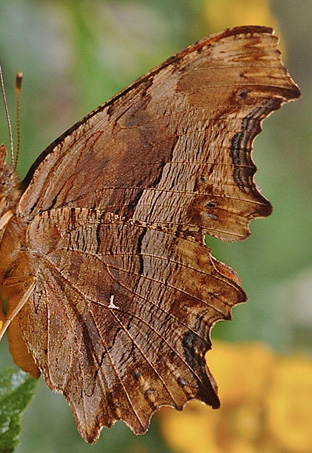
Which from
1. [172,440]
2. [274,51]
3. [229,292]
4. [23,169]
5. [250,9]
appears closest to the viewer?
[274,51]

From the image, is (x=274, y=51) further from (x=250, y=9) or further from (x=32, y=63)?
(x=250, y=9)

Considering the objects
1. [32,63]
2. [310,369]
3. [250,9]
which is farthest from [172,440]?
[250,9]

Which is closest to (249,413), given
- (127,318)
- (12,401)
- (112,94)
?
(127,318)

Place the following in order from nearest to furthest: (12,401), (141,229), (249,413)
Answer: (12,401)
(141,229)
(249,413)

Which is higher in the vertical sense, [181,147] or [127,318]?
[181,147]

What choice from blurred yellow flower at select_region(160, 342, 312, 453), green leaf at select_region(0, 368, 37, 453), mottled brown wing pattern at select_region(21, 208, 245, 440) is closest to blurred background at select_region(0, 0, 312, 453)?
blurred yellow flower at select_region(160, 342, 312, 453)

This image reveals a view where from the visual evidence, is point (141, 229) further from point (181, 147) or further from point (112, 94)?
point (112, 94)
